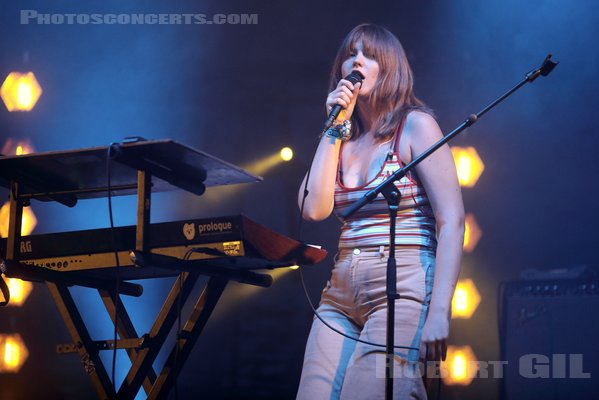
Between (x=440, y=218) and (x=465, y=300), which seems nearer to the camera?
(x=440, y=218)

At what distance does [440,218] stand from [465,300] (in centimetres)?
163

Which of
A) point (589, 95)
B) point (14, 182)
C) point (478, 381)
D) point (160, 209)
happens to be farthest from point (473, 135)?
point (14, 182)

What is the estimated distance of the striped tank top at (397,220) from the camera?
1928 millimetres

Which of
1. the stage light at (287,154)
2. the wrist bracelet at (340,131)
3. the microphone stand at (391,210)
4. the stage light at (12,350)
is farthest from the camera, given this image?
the stage light at (12,350)

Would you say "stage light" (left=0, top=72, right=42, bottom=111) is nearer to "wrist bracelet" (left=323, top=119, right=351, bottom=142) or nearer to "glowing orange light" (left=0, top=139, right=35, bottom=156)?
"glowing orange light" (left=0, top=139, right=35, bottom=156)

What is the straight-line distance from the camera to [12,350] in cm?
384

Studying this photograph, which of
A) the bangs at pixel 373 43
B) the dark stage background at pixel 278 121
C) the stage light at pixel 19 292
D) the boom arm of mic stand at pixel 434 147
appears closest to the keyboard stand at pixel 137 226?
the boom arm of mic stand at pixel 434 147

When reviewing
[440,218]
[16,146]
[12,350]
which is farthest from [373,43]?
[12,350]

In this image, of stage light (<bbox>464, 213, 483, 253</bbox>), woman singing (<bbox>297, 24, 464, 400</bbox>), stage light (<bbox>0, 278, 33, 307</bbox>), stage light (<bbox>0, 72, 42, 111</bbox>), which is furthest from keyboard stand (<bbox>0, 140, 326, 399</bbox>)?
stage light (<bbox>0, 72, 42, 111</bbox>)

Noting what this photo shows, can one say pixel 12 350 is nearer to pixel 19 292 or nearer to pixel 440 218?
pixel 19 292

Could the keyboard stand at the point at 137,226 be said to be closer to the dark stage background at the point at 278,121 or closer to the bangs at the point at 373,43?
the bangs at the point at 373,43

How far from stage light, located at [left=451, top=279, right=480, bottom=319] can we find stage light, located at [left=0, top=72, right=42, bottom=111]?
243 centimetres

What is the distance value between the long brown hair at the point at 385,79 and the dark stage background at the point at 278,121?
1343 millimetres

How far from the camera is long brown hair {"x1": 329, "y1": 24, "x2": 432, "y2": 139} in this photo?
→ 6.97 feet
